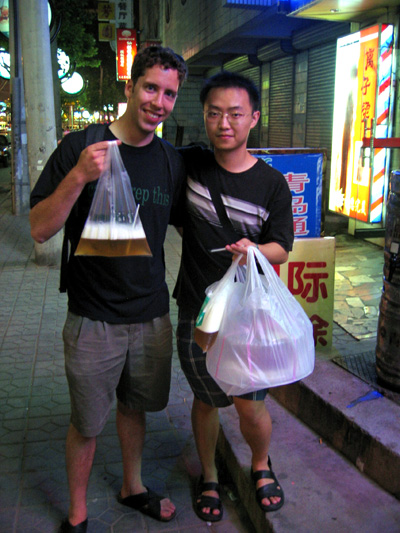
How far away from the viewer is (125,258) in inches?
91.9

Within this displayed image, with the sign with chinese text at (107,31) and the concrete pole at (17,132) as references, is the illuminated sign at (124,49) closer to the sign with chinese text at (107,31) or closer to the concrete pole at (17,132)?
the sign with chinese text at (107,31)

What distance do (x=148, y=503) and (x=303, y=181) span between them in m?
2.33

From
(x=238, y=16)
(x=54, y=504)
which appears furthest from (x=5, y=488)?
(x=238, y=16)

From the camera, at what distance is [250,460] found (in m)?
2.98

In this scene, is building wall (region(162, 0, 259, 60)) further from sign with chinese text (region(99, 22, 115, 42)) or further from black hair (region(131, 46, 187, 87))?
black hair (region(131, 46, 187, 87))

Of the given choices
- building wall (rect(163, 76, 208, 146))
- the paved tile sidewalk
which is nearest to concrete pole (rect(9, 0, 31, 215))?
the paved tile sidewalk

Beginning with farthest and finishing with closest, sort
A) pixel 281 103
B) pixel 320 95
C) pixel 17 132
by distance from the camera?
pixel 281 103 → pixel 17 132 → pixel 320 95

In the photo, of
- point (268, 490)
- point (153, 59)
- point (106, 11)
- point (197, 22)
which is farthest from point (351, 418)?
point (106, 11)

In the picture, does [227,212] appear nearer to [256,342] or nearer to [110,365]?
[256,342]

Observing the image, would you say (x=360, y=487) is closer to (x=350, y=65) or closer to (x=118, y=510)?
(x=118, y=510)

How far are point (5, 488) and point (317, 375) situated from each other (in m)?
1.95

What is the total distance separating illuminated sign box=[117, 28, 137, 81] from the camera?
25281 millimetres

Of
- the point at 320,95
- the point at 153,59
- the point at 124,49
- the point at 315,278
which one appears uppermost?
the point at 124,49

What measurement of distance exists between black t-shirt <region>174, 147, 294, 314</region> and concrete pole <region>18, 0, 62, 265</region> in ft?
17.2
